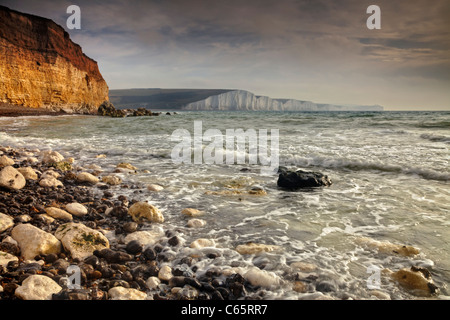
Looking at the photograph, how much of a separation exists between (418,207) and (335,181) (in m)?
1.96

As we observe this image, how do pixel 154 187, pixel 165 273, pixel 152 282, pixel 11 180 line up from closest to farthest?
pixel 152 282 → pixel 165 273 → pixel 11 180 → pixel 154 187

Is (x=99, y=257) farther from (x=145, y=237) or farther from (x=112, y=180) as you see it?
(x=112, y=180)

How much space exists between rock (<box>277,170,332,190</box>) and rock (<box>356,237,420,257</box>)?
7.91 ft

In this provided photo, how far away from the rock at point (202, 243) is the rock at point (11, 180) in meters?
3.51

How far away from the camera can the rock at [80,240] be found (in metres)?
2.86

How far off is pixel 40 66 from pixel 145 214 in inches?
1693

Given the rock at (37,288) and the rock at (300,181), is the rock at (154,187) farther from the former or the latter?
the rock at (37,288)

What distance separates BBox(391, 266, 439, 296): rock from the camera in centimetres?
243

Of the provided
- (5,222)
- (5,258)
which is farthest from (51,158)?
(5,258)

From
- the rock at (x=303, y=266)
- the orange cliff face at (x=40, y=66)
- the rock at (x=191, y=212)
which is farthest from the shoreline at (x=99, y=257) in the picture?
the orange cliff face at (x=40, y=66)

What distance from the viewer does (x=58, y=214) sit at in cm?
373

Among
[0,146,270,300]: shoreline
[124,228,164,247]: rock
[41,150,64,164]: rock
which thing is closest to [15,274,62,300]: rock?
[0,146,270,300]: shoreline

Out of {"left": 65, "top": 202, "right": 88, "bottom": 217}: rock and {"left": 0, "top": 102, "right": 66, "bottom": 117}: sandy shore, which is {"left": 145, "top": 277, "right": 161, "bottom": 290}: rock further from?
{"left": 0, "top": 102, "right": 66, "bottom": 117}: sandy shore
